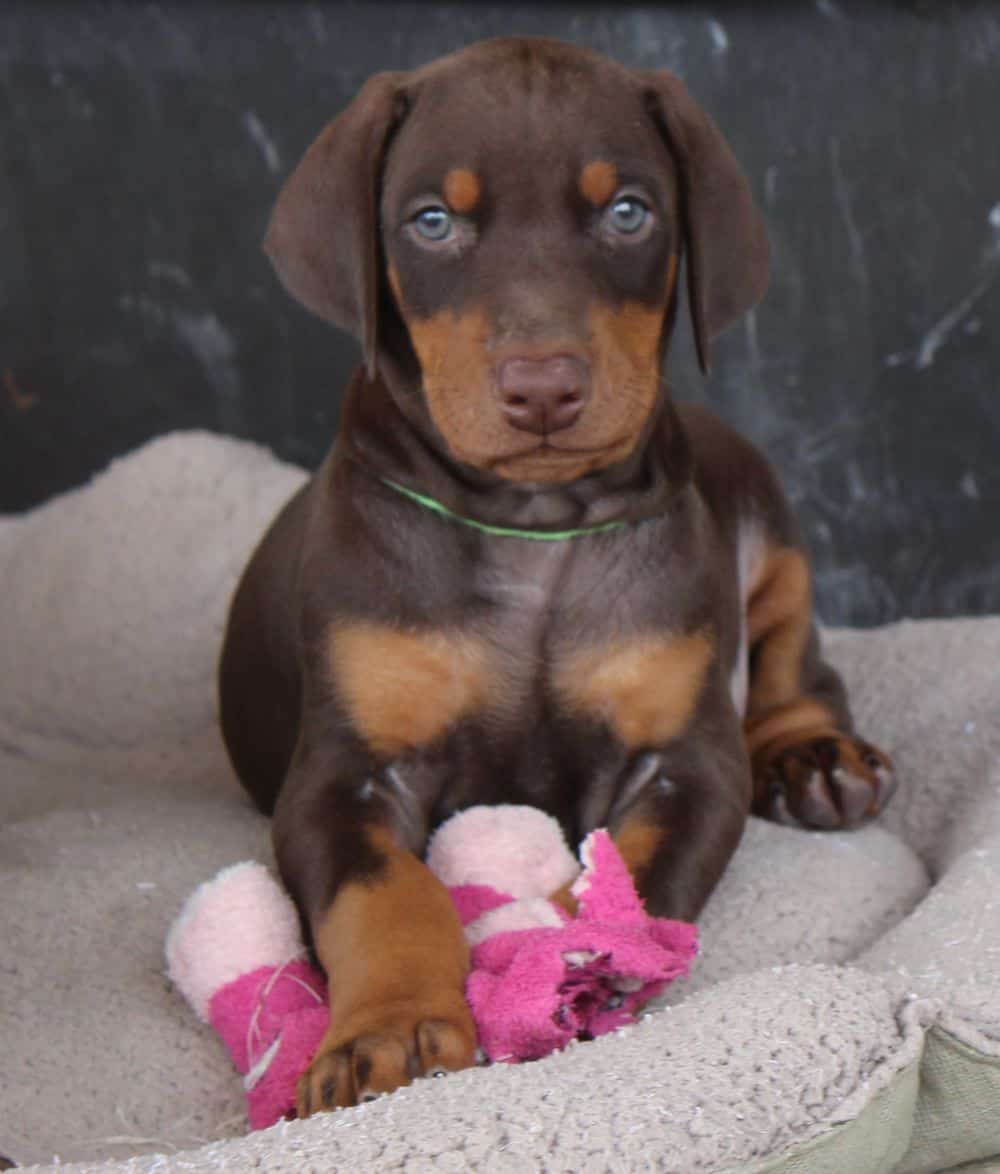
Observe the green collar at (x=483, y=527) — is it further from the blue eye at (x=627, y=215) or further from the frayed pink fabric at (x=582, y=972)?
the frayed pink fabric at (x=582, y=972)

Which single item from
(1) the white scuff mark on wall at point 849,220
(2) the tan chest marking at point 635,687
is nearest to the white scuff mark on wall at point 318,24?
(1) the white scuff mark on wall at point 849,220

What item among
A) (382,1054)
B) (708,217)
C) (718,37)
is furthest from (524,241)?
(718,37)

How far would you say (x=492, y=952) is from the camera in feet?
9.21

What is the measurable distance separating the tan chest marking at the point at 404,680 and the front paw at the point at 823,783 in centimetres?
84

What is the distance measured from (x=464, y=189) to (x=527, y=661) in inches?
32.8

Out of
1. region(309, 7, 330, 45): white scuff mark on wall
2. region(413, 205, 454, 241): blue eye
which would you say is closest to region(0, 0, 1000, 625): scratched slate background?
region(309, 7, 330, 45): white scuff mark on wall

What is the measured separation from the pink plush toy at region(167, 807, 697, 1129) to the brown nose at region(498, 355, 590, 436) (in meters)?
0.64

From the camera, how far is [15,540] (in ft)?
16.8

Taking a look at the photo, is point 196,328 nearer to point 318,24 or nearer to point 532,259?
point 318,24

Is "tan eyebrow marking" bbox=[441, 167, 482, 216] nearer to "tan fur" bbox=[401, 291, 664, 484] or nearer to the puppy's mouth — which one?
"tan fur" bbox=[401, 291, 664, 484]

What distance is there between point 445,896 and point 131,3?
315cm

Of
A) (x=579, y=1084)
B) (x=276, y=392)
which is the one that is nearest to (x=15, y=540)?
(x=276, y=392)

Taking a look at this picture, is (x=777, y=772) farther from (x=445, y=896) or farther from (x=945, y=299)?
(x=945, y=299)

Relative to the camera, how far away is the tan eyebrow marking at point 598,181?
295 cm
